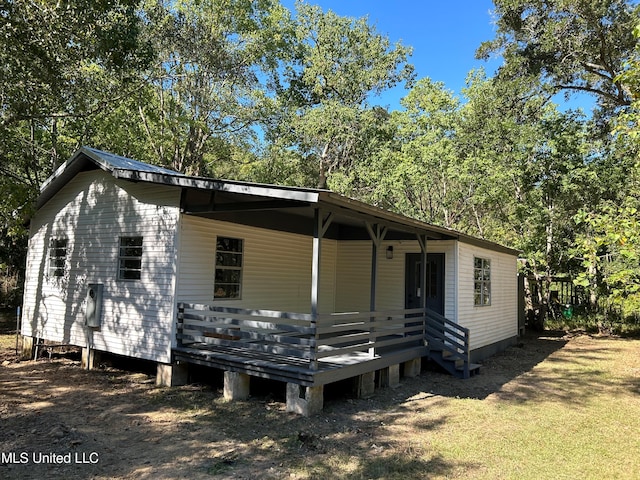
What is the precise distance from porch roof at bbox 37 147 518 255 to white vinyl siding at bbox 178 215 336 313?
22 cm

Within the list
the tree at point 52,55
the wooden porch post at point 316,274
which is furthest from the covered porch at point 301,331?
the tree at point 52,55

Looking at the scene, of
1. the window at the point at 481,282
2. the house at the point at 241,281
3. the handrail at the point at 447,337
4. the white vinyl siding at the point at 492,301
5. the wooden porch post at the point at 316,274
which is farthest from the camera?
the window at the point at 481,282

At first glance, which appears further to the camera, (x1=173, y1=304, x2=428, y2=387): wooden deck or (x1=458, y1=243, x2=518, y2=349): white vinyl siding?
(x1=458, y1=243, x2=518, y2=349): white vinyl siding

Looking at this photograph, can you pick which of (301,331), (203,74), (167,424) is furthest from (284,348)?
(203,74)

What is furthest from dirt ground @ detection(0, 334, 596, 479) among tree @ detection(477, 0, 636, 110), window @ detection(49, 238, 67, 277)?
tree @ detection(477, 0, 636, 110)

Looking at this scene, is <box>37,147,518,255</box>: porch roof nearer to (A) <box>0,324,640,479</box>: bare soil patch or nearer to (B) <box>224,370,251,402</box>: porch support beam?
(B) <box>224,370,251,402</box>: porch support beam

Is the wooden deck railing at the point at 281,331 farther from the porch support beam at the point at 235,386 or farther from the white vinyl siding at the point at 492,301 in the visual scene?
the white vinyl siding at the point at 492,301

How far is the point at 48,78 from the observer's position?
8.81 metres

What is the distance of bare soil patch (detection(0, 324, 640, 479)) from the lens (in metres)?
4.48

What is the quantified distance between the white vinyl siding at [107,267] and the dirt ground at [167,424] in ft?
2.56

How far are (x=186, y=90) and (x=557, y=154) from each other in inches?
598

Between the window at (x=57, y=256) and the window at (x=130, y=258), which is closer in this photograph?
the window at (x=130, y=258)

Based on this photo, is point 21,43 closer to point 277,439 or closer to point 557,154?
point 277,439

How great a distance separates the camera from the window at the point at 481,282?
1078cm
